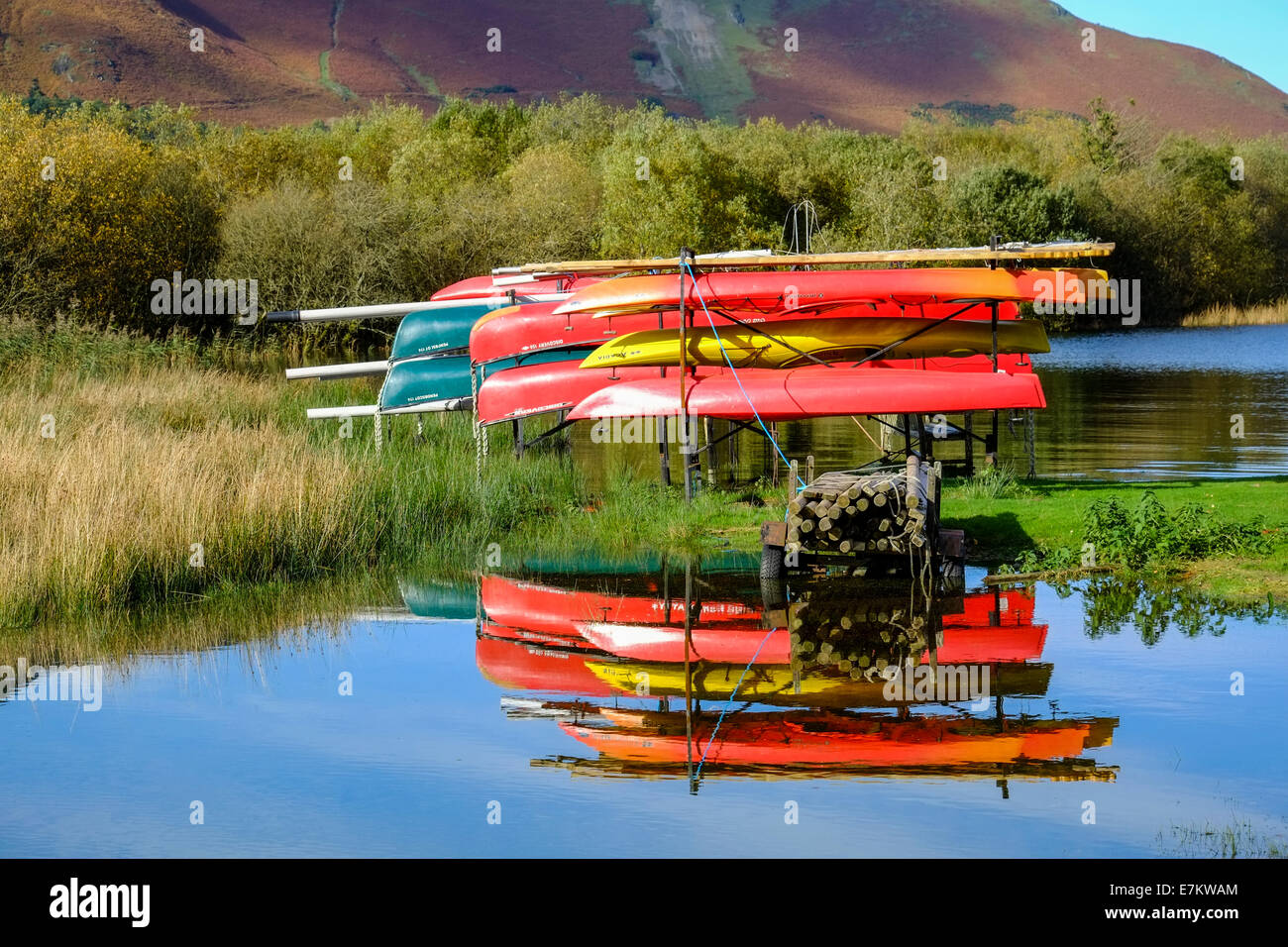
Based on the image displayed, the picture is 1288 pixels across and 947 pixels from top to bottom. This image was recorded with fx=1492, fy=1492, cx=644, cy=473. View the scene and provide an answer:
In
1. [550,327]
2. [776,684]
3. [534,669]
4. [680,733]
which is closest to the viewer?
[680,733]

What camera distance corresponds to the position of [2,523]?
10.7m

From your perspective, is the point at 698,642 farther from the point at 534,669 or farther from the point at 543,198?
the point at 543,198

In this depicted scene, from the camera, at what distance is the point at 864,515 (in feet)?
34.1

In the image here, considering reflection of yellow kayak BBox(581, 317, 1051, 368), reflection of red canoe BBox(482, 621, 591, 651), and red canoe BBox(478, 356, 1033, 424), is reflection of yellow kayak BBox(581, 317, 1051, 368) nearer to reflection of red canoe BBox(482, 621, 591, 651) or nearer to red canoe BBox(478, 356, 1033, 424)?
red canoe BBox(478, 356, 1033, 424)

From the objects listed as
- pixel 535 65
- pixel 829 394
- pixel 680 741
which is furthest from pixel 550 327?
pixel 535 65

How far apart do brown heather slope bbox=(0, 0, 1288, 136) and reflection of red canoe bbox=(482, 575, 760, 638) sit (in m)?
134

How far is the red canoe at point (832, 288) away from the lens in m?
14.4

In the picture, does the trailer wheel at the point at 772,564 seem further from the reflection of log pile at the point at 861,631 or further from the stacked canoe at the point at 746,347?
the stacked canoe at the point at 746,347

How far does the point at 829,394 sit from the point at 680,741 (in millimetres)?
6844

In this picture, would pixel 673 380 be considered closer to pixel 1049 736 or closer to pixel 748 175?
pixel 1049 736

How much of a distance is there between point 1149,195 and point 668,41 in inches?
6046

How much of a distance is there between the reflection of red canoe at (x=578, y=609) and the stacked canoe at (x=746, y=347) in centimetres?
315
